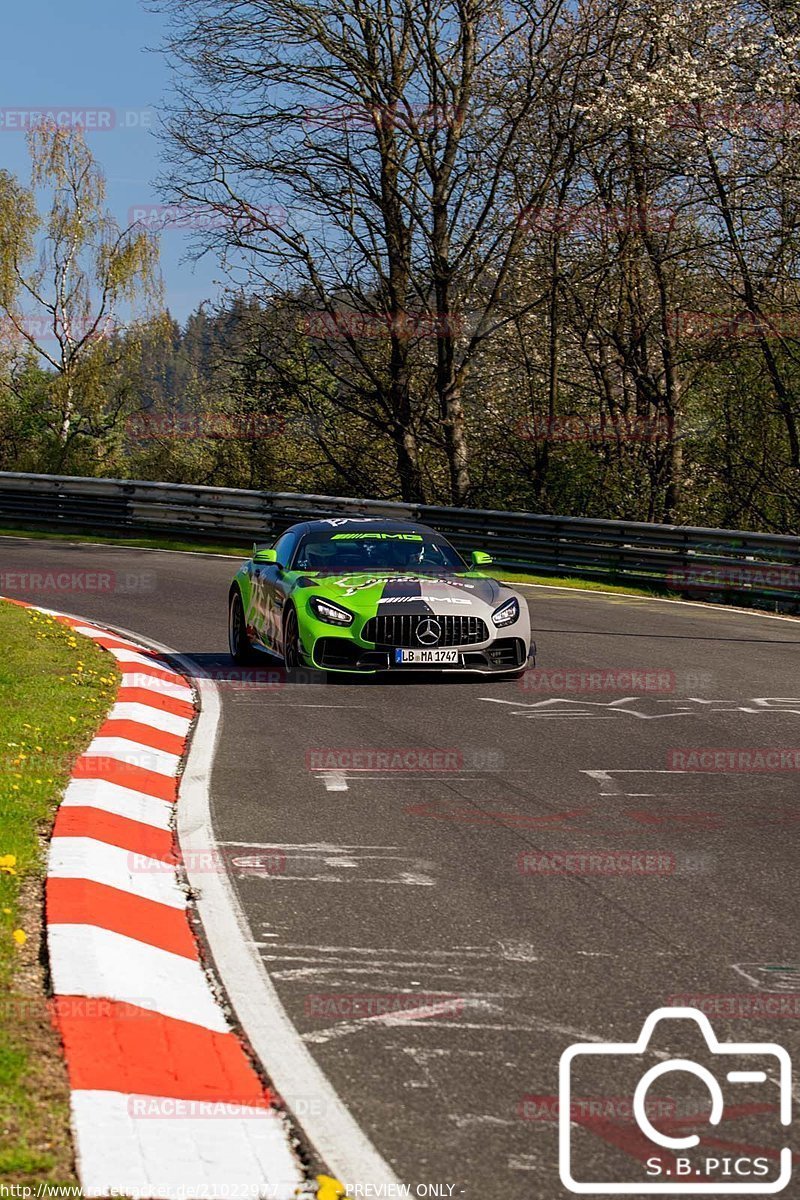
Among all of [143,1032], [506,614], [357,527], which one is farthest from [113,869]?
[357,527]

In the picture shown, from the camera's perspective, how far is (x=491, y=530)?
25422 millimetres

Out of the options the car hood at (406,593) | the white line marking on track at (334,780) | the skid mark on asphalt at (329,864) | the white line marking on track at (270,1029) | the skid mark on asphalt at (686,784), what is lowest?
the white line marking on track at (334,780)

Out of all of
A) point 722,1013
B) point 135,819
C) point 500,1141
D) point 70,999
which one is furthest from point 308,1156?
point 135,819

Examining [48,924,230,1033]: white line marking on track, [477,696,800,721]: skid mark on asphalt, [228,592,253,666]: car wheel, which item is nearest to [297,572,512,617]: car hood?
[477,696,800,721]: skid mark on asphalt

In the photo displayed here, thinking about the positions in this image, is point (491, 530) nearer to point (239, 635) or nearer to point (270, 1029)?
point (239, 635)

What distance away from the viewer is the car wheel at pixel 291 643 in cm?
1220

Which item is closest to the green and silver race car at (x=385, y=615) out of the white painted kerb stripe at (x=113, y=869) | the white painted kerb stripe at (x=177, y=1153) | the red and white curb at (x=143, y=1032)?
the red and white curb at (x=143, y=1032)

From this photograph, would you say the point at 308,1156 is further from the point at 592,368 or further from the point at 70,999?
the point at 592,368

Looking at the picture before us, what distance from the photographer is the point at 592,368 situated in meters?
31.2

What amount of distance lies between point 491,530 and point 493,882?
19422mm

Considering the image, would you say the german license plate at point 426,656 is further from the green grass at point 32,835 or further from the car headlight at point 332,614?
the green grass at point 32,835

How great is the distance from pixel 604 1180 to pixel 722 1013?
4.03ft

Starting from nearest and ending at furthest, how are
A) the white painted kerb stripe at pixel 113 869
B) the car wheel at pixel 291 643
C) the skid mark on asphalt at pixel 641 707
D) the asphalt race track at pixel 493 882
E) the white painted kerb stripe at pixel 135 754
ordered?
the asphalt race track at pixel 493 882 < the white painted kerb stripe at pixel 113 869 < the white painted kerb stripe at pixel 135 754 < the skid mark on asphalt at pixel 641 707 < the car wheel at pixel 291 643

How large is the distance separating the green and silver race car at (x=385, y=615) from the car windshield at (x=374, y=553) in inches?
0.7
